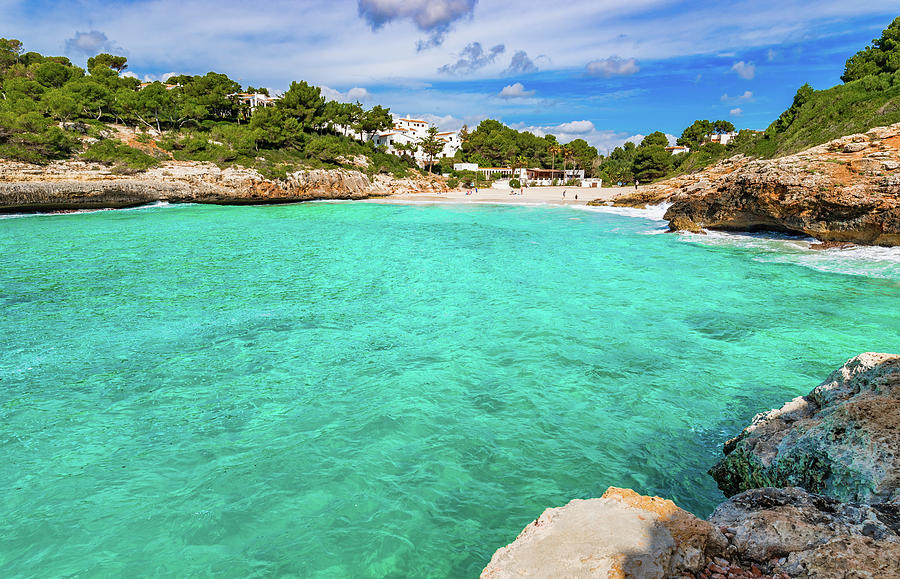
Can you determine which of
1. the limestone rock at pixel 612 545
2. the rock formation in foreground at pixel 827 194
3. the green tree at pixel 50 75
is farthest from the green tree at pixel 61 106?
the limestone rock at pixel 612 545

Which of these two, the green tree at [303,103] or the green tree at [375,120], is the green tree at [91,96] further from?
the green tree at [375,120]

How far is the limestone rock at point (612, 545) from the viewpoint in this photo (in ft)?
9.91

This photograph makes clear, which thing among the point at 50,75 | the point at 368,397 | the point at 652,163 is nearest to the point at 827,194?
the point at 368,397

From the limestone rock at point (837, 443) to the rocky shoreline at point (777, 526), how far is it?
1 cm

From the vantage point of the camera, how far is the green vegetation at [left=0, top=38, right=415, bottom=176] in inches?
1774

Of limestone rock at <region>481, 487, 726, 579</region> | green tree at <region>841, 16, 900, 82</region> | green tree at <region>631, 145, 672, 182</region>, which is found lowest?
limestone rock at <region>481, 487, 726, 579</region>

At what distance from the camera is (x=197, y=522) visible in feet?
16.9

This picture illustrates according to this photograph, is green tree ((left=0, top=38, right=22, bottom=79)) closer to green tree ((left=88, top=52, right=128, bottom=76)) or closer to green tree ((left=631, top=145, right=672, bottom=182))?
green tree ((left=88, top=52, right=128, bottom=76))

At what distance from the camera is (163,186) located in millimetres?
46500

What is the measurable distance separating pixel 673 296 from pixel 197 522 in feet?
45.7

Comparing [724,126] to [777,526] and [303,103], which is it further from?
[777,526]

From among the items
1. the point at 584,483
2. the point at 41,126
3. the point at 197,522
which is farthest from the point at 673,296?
the point at 41,126

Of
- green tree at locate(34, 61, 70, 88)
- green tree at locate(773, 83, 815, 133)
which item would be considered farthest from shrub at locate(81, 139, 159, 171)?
green tree at locate(773, 83, 815, 133)

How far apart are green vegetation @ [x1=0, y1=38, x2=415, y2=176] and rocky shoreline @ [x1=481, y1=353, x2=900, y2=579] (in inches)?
2157
